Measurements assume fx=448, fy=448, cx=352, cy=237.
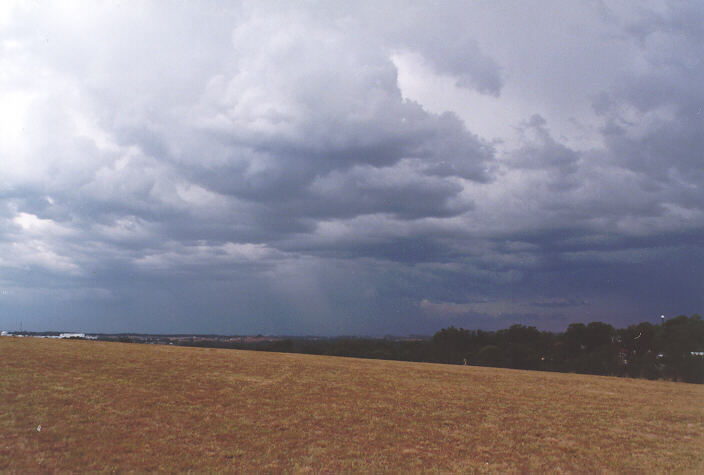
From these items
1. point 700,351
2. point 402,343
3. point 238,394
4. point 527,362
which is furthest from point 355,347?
point 238,394

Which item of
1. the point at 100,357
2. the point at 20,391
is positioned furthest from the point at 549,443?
the point at 100,357

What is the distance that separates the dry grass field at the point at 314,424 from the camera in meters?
10.9

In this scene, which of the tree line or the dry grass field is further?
the tree line

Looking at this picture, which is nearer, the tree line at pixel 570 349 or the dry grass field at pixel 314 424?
the dry grass field at pixel 314 424

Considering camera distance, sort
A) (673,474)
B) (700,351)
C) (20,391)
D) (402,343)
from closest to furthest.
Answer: (673,474) < (20,391) < (700,351) < (402,343)

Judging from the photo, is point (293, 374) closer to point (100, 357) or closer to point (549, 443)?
point (100, 357)

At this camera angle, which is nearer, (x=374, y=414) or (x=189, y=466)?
(x=189, y=466)

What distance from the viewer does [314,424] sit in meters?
14.0

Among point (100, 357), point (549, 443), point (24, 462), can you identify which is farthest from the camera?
point (100, 357)

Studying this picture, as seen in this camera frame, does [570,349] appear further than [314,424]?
Yes

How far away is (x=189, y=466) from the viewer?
1029 cm

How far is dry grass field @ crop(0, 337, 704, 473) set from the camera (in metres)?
10.9

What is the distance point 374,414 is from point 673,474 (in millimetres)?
8475

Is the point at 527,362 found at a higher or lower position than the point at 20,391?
lower
